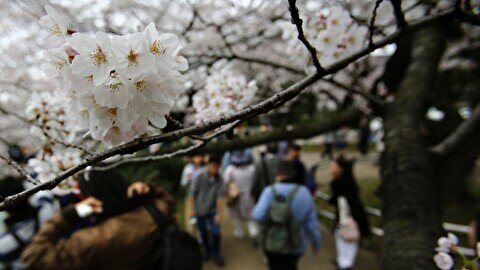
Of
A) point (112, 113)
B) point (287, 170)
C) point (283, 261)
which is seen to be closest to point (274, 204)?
point (287, 170)

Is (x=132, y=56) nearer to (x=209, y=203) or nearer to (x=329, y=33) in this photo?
(x=329, y=33)

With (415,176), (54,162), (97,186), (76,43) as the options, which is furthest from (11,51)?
(415,176)

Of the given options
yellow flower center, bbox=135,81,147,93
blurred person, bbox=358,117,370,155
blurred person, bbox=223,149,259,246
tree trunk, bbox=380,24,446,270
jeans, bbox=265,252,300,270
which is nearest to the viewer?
yellow flower center, bbox=135,81,147,93

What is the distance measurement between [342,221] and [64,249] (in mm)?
3135

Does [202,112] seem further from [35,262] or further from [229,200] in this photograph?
[229,200]

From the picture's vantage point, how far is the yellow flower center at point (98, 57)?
859 mm

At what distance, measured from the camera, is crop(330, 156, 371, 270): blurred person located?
4051mm

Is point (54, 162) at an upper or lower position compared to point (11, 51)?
lower

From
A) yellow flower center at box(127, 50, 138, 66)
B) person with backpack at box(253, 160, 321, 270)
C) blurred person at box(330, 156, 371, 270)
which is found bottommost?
blurred person at box(330, 156, 371, 270)

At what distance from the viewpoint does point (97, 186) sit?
1818 mm

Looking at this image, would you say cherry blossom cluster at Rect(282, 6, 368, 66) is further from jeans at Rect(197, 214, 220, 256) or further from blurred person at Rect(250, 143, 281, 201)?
jeans at Rect(197, 214, 220, 256)

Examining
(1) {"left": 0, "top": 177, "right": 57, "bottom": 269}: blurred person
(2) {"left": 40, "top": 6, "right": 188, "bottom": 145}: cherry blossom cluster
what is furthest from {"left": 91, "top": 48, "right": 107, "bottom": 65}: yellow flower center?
(1) {"left": 0, "top": 177, "right": 57, "bottom": 269}: blurred person

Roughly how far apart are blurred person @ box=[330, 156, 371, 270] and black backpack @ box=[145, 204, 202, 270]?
2098mm

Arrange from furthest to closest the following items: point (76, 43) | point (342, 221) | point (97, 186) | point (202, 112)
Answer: point (342, 221) → point (202, 112) → point (97, 186) → point (76, 43)
